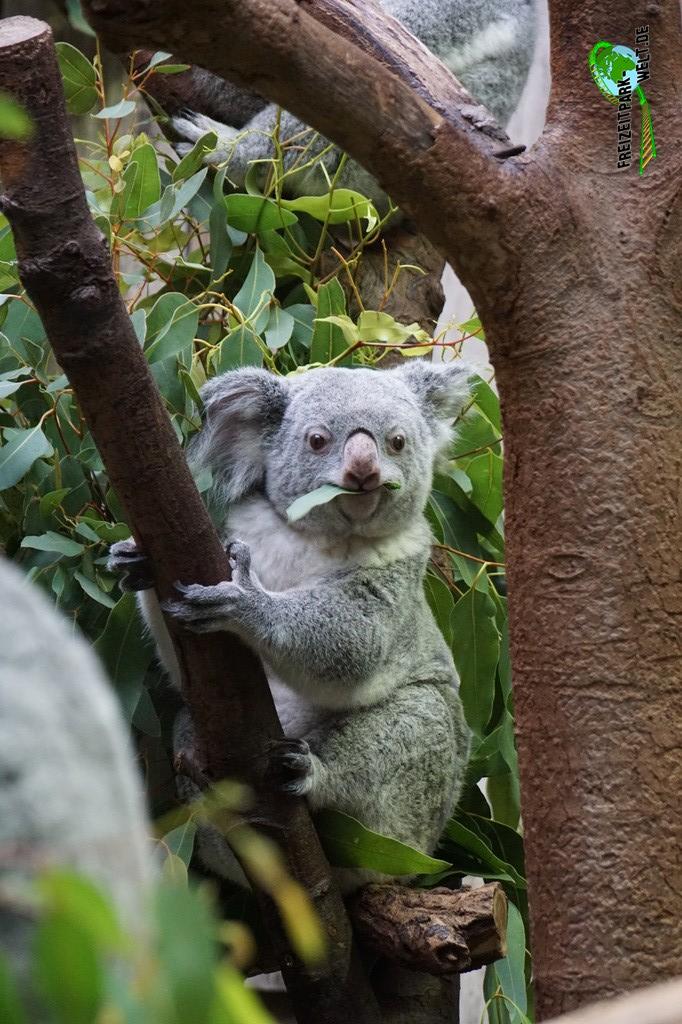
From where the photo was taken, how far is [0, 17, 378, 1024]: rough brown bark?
5.11 feet

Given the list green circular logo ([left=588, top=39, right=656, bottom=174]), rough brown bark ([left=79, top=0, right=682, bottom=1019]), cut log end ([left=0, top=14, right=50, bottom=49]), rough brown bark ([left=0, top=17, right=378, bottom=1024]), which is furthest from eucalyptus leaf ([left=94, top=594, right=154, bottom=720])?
green circular logo ([left=588, top=39, right=656, bottom=174])

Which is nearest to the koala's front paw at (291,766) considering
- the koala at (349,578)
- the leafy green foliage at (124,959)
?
the koala at (349,578)

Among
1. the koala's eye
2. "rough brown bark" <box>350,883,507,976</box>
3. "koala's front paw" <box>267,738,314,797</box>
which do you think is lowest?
"rough brown bark" <box>350,883,507,976</box>

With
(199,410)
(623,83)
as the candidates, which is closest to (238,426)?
(199,410)

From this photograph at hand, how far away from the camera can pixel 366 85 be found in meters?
1.79

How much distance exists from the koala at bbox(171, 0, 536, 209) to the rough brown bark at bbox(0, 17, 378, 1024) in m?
2.05

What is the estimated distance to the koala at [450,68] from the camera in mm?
3775

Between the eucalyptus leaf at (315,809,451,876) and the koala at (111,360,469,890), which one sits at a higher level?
the koala at (111,360,469,890)

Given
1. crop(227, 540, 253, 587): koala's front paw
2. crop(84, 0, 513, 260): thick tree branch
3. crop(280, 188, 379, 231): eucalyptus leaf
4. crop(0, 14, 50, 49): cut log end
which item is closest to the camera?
crop(0, 14, 50, 49): cut log end

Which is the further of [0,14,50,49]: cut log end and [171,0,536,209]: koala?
[171,0,536,209]: koala

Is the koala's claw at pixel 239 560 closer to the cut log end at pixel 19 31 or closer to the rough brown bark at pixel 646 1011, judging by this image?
the cut log end at pixel 19 31

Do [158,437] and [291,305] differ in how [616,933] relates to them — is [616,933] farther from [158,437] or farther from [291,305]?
[291,305]

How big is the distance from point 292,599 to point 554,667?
2.01 ft

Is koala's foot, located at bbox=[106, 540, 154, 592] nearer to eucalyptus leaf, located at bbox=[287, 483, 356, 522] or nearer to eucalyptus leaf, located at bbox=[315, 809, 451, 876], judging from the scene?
eucalyptus leaf, located at bbox=[287, 483, 356, 522]
